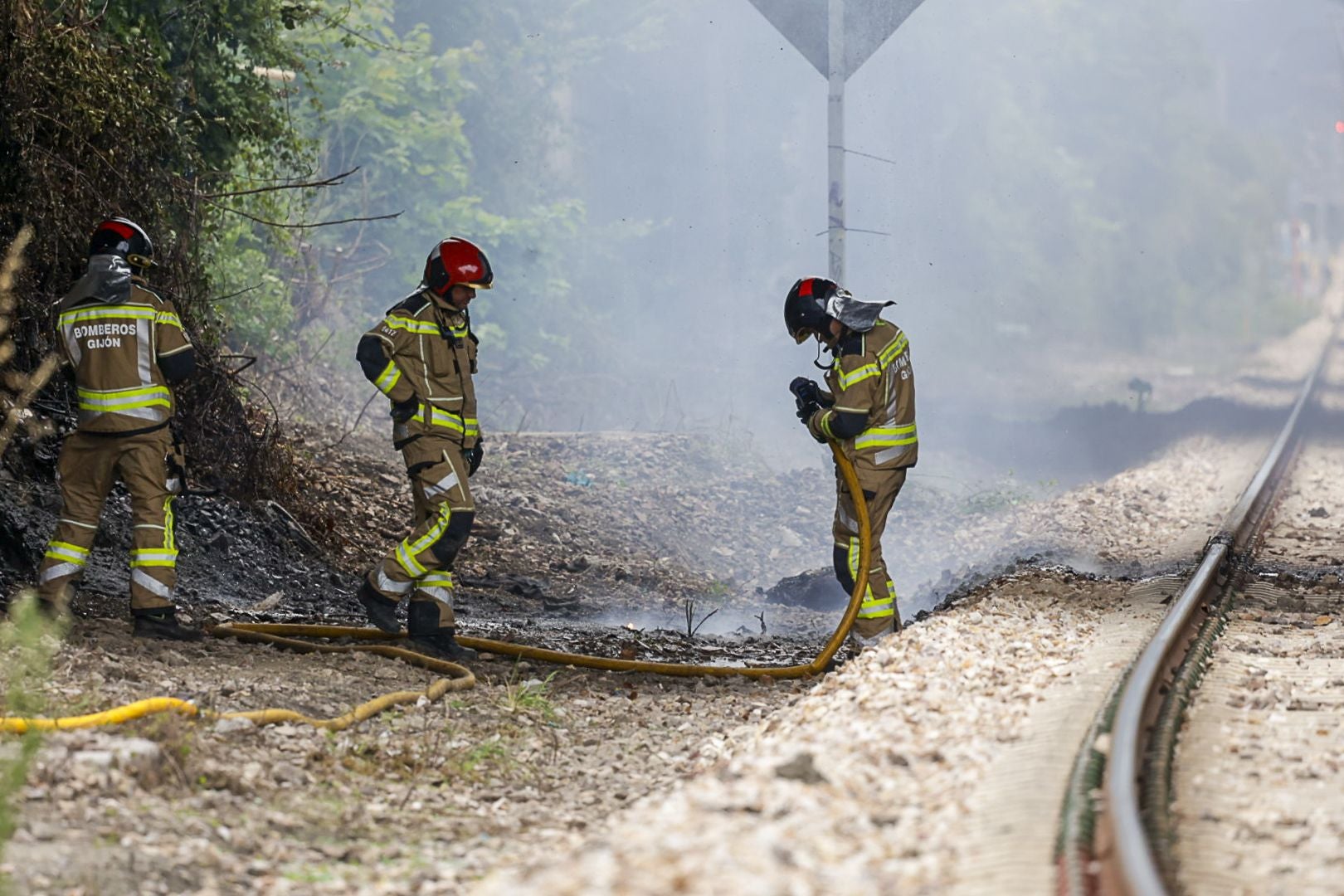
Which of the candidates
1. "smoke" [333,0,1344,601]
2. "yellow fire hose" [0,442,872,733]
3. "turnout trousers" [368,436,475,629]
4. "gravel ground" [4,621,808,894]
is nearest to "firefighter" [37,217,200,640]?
"gravel ground" [4,621,808,894]

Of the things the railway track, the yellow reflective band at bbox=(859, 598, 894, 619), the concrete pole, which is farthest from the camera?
the concrete pole

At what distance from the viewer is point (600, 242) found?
26.8 meters

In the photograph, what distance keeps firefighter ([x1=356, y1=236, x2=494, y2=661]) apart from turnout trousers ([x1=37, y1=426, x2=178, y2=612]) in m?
1.07

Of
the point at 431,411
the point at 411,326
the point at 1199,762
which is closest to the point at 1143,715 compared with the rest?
the point at 1199,762

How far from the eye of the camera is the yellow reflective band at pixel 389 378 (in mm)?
7105

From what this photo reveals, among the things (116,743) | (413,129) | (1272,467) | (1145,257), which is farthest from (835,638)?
(1145,257)

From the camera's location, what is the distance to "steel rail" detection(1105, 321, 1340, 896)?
11.4 feet

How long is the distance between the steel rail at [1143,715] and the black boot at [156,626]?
4.38m

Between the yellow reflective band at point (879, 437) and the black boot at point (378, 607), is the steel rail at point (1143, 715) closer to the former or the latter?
the yellow reflective band at point (879, 437)

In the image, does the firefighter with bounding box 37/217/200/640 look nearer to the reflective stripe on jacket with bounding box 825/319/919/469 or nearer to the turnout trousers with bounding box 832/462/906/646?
the reflective stripe on jacket with bounding box 825/319/919/469

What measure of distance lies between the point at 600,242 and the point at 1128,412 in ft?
33.0

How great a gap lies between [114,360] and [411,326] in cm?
142

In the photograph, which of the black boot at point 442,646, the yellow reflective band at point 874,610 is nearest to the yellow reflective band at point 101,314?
the black boot at point 442,646

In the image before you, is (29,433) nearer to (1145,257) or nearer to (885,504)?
(885,504)
